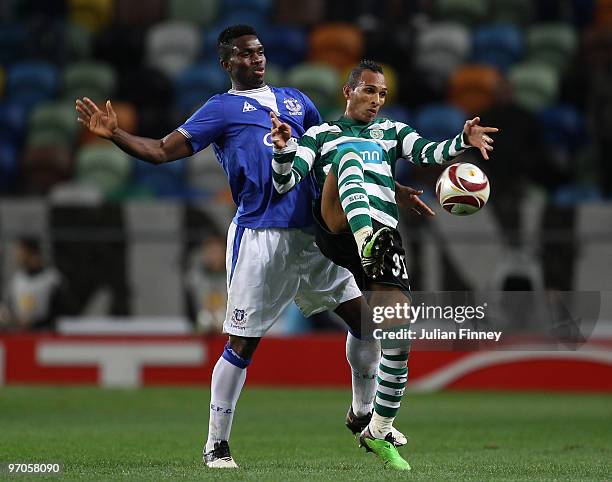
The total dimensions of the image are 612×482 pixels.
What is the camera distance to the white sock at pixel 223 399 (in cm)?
725

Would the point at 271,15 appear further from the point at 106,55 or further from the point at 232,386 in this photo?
the point at 232,386

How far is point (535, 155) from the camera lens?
58.0 feet

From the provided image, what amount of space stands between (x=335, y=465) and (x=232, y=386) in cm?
73

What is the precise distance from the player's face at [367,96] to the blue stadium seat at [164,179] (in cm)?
1102

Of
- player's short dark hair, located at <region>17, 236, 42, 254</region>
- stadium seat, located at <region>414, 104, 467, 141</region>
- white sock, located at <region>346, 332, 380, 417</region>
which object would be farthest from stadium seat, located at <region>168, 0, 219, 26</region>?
white sock, located at <region>346, 332, 380, 417</region>

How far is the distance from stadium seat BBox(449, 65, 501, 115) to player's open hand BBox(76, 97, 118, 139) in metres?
12.4

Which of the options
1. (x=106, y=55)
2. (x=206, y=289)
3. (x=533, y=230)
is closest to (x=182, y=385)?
(x=206, y=289)

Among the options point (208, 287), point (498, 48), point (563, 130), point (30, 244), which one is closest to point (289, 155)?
point (208, 287)

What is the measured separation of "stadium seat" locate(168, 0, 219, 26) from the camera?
21.5m

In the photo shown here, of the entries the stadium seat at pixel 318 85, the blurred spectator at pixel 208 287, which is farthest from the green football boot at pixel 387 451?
the stadium seat at pixel 318 85

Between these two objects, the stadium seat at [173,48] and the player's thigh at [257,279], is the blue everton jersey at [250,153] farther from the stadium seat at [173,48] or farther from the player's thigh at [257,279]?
the stadium seat at [173,48]

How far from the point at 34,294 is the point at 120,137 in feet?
29.7

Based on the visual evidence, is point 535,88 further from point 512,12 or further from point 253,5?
point 253,5

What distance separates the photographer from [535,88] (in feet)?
62.9
